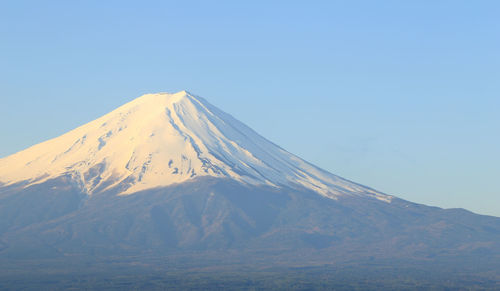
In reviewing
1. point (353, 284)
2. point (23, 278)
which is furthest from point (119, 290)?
point (353, 284)

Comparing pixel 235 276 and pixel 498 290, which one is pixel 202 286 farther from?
pixel 498 290

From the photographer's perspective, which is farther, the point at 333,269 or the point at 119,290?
the point at 333,269

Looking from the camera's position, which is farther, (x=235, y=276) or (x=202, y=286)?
(x=235, y=276)

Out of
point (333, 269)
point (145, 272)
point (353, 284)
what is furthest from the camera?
point (333, 269)

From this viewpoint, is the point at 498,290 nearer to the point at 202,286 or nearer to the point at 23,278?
the point at 202,286

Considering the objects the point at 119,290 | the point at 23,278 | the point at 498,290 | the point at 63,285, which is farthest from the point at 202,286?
the point at 498,290

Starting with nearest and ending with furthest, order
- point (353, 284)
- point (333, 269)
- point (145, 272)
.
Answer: point (353, 284) < point (145, 272) < point (333, 269)

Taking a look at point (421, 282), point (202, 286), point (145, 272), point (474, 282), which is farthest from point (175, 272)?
point (474, 282)

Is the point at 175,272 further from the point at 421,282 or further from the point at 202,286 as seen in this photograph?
the point at 421,282
